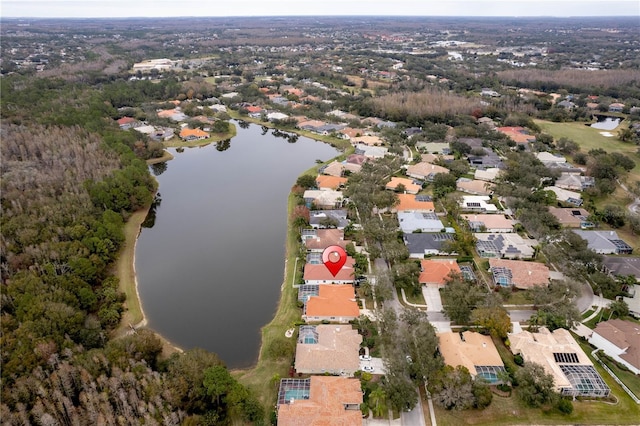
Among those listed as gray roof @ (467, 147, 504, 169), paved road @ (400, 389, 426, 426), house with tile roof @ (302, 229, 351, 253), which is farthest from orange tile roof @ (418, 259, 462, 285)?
gray roof @ (467, 147, 504, 169)

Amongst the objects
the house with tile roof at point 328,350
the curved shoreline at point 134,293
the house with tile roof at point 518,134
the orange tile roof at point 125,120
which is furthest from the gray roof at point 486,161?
the orange tile roof at point 125,120

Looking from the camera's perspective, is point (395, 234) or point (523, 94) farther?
point (523, 94)

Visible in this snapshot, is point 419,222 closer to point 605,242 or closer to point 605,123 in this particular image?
point 605,242

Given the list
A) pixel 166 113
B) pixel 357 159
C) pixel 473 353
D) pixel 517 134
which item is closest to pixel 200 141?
pixel 166 113

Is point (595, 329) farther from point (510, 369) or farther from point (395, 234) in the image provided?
point (395, 234)

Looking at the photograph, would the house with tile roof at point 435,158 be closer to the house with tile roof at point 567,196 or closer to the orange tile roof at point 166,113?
the house with tile roof at point 567,196

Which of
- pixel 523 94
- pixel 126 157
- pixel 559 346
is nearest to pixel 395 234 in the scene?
pixel 559 346
